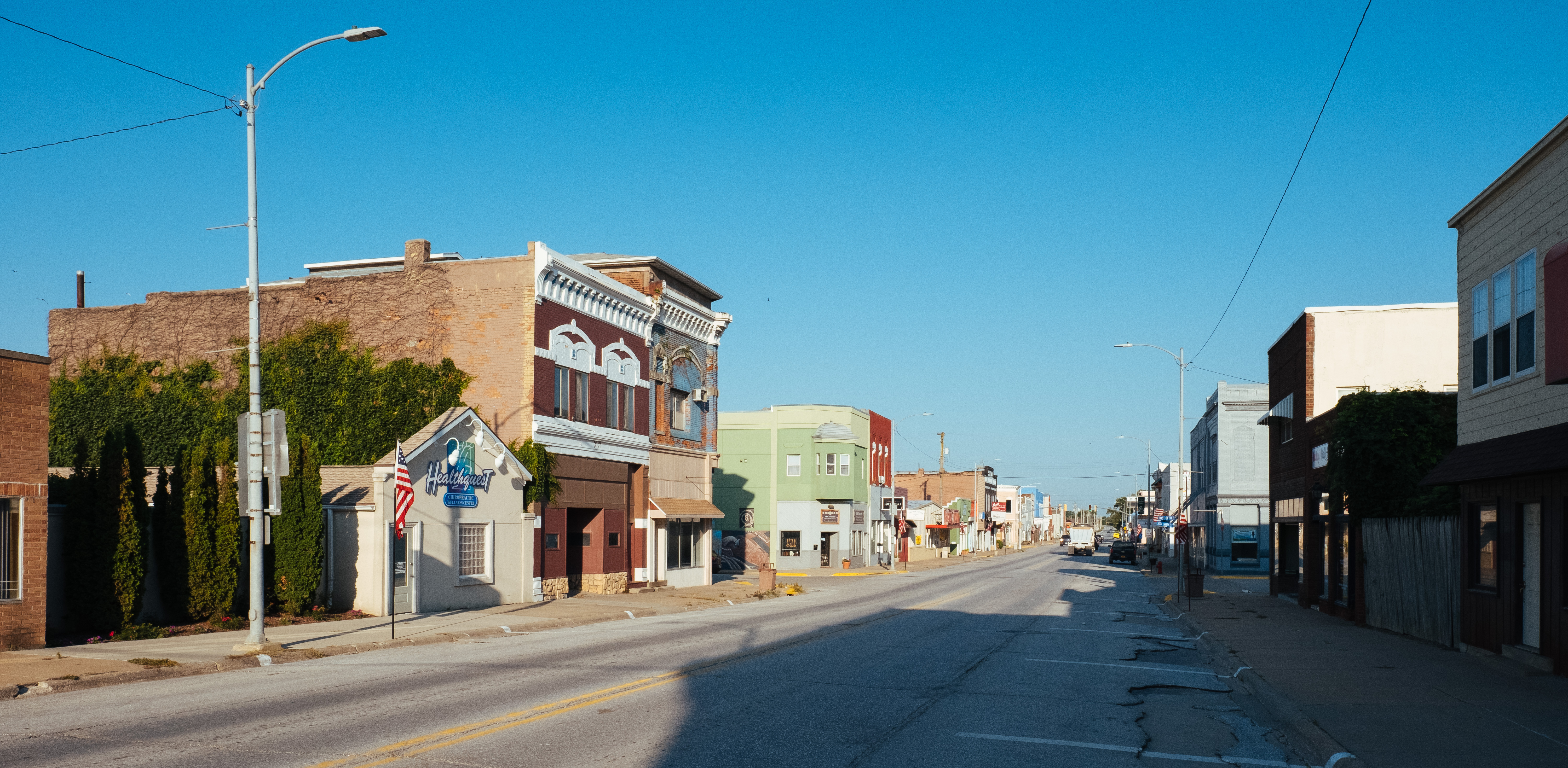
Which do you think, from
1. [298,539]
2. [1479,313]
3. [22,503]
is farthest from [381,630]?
[1479,313]

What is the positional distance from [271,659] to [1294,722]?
13351mm

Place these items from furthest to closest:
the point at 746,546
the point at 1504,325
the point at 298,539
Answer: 1. the point at 746,546
2. the point at 298,539
3. the point at 1504,325

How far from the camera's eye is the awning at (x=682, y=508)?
37469 mm

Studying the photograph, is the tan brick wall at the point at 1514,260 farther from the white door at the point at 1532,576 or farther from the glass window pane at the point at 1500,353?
the white door at the point at 1532,576

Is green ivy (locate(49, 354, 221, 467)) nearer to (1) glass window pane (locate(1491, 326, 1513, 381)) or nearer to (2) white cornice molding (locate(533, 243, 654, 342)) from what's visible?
(2) white cornice molding (locate(533, 243, 654, 342))

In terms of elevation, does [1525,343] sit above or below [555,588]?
above

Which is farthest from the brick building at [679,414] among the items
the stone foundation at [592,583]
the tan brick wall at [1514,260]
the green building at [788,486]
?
the tan brick wall at [1514,260]

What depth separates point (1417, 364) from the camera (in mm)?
A: 36250

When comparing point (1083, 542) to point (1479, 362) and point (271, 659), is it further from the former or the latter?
point (271, 659)

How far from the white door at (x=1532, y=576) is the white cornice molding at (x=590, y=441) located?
22.1 metres

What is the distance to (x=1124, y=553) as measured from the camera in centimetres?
7700

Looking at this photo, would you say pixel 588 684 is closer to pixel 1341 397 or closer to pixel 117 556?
pixel 117 556

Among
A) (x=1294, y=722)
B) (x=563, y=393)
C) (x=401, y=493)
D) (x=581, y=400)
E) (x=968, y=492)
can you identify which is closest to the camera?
(x=1294, y=722)

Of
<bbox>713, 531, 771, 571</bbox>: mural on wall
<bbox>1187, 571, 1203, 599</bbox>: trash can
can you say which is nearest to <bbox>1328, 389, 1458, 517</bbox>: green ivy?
<bbox>1187, 571, 1203, 599</bbox>: trash can
